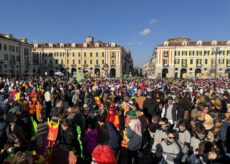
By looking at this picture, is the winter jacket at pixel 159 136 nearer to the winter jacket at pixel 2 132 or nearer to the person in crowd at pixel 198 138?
the person in crowd at pixel 198 138

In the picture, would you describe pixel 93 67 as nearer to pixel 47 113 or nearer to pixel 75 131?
pixel 47 113

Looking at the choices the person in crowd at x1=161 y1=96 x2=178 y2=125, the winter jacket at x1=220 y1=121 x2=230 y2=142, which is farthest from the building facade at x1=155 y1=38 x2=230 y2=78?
the winter jacket at x1=220 y1=121 x2=230 y2=142

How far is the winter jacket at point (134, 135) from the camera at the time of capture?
490 centimetres

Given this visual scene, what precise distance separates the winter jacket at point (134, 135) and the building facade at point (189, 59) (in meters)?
68.9

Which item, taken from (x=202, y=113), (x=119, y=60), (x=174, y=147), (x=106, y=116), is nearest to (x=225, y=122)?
(x=202, y=113)

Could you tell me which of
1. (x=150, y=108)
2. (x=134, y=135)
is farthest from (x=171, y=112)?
(x=134, y=135)

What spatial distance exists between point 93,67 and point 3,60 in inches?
1123

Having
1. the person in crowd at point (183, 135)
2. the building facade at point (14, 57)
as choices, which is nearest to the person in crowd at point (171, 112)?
the person in crowd at point (183, 135)

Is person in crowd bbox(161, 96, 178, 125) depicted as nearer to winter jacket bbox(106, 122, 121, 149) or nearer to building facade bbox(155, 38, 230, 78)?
winter jacket bbox(106, 122, 121, 149)

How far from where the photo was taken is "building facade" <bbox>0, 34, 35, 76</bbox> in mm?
56750

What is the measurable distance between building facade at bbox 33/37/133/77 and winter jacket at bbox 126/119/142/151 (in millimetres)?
69547

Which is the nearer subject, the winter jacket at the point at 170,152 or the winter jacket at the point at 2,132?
the winter jacket at the point at 170,152

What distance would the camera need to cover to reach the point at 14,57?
62.0 meters

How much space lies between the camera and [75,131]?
15.8 feet
